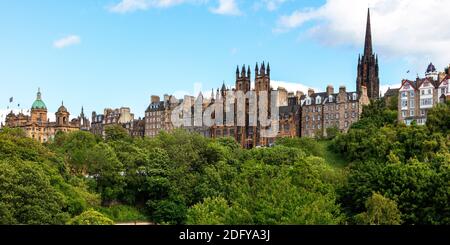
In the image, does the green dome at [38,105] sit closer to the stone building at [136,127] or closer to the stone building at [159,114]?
the stone building at [136,127]

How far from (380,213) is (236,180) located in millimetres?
14135

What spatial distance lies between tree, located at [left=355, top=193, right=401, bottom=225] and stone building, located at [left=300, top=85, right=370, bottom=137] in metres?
39.9

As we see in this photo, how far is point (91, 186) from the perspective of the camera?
43906 mm

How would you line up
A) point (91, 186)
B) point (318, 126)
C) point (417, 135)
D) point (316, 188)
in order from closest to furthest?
point (316, 188) < point (91, 186) < point (417, 135) < point (318, 126)

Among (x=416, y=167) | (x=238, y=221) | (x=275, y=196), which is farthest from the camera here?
(x=416, y=167)

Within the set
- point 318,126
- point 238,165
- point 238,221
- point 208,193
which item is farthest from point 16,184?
point 318,126

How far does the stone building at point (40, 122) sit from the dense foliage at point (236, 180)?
36.4 m

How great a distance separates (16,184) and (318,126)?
165ft

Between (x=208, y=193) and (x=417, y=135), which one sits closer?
(x=208, y=193)

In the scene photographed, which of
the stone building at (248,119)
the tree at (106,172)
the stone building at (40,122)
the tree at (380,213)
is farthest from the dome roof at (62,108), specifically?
the tree at (380,213)

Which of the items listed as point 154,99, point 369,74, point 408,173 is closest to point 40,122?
point 154,99

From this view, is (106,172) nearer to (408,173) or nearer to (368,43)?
(408,173)

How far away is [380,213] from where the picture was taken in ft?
94.0
